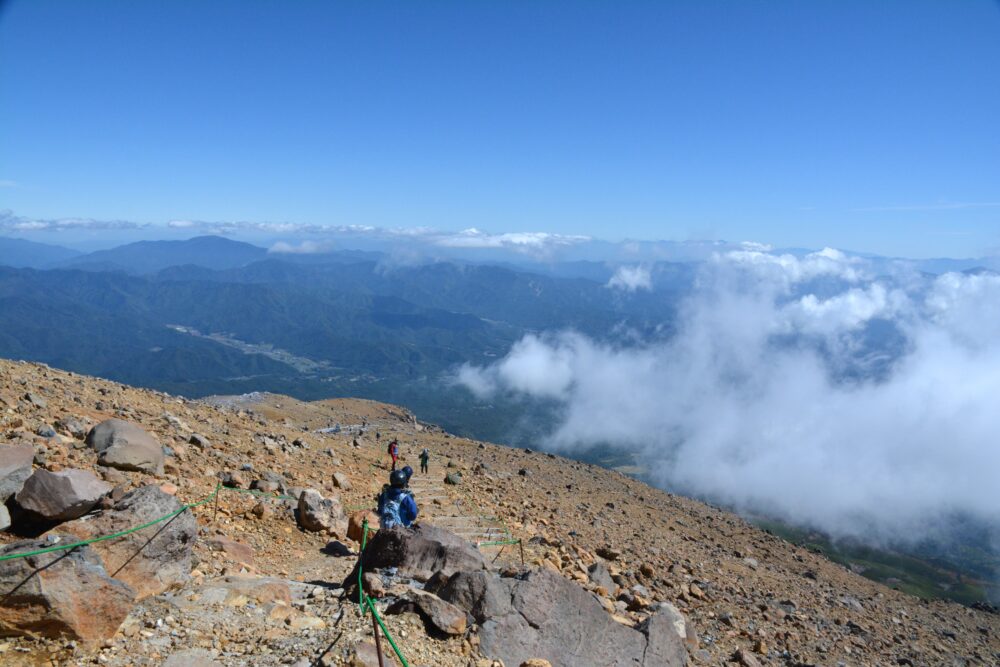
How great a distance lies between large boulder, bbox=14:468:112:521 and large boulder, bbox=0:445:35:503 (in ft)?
1.29

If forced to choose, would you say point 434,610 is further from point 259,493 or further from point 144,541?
point 259,493

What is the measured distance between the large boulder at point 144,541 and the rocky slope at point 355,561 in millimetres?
197

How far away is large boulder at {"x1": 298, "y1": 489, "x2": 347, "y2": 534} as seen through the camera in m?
14.6

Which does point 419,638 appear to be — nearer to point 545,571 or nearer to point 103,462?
point 545,571

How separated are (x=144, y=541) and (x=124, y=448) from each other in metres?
5.83

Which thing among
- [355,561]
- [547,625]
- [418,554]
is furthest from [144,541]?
[547,625]

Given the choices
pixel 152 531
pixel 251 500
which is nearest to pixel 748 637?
pixel 251 500

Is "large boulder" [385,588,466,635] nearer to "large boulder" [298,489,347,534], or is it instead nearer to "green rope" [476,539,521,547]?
"large boulder" [298,489,347,534]

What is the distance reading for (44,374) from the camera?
21.8 metres

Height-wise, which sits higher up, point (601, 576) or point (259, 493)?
point (259, 493)

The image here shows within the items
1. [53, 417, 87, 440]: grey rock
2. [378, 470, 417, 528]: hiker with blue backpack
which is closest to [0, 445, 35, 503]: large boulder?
[53, 417, 87, 440]: grey rock

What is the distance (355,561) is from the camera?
13516mm

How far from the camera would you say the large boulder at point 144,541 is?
8.87 metres

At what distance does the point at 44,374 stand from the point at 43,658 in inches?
754
